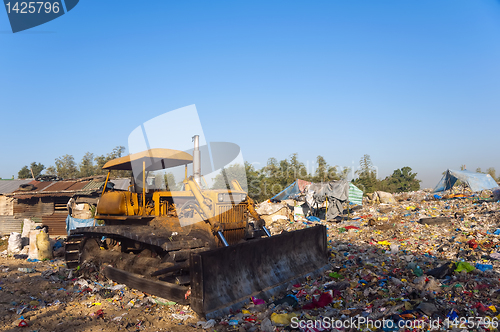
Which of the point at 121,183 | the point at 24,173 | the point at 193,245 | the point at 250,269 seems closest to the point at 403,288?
the point at 250,269

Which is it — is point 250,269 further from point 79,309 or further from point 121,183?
point 121,183

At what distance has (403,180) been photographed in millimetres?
39625

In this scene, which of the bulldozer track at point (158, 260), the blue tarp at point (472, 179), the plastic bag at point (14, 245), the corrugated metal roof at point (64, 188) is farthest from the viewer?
the blue tarp at point (472, 179)

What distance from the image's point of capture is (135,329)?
4051 mm

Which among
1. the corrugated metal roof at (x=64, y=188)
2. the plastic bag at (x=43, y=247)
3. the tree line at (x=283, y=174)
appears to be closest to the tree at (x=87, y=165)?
the tree line at (x=283, y=174)

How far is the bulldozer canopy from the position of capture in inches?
243

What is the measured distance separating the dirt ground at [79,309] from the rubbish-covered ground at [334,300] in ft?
0.04

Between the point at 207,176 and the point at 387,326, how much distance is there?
13.1ft

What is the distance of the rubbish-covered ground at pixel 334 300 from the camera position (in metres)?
4.05

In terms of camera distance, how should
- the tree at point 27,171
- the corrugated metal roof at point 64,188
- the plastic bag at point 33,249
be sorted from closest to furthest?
the plastic bag at point 33,249 < the corrugated metal roof at point 64,188 < the tree at point 27,171

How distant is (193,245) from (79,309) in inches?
74.5

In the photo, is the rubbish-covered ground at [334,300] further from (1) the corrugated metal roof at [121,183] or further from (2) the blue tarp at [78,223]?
(1) the corrugated metal roof at [121,183]

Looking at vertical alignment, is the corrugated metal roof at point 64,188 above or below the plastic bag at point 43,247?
above

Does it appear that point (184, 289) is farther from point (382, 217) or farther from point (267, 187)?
point (267, 187)
